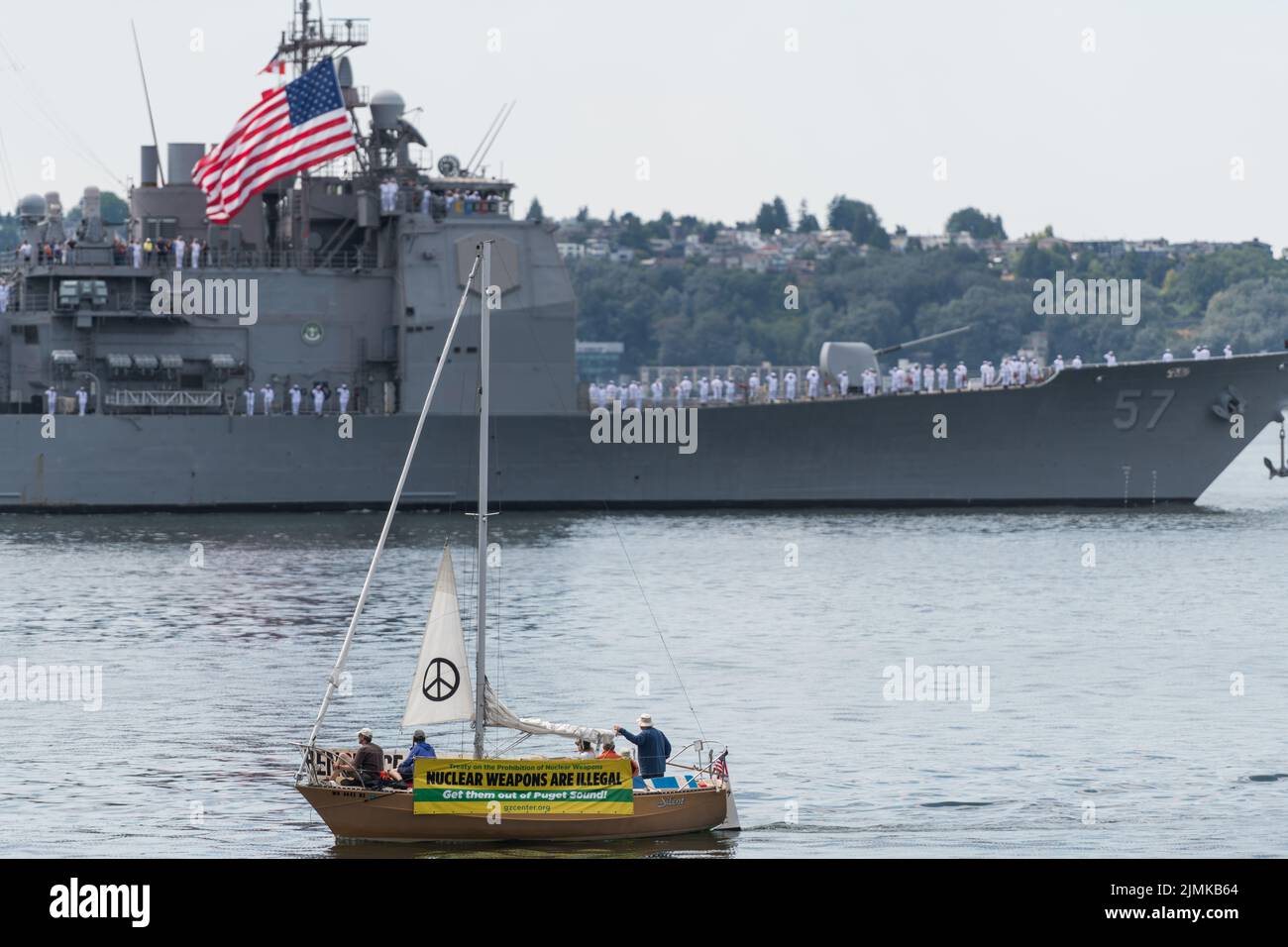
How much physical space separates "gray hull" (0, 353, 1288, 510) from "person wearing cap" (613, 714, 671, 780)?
31142 millimetres

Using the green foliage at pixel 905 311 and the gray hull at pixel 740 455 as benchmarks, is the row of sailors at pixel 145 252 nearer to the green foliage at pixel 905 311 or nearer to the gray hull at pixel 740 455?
the gray hull at pixel 740 455

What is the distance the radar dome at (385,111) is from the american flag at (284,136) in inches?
249

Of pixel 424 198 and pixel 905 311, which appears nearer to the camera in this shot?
pixel 424 198

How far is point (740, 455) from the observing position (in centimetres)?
5453

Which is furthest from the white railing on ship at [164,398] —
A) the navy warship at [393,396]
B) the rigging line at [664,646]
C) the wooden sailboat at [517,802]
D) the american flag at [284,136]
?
the wooden sailboat at [517,802]

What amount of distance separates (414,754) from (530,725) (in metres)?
1.34

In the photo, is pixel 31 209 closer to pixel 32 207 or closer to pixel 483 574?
pixel 32 207

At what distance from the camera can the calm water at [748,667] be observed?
20.8m

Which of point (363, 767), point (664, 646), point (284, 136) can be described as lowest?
point (664, 646)
